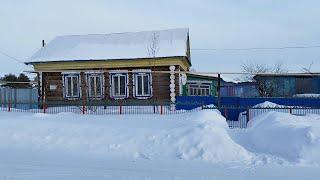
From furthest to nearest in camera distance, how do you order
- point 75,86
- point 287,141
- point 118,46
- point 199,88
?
point 199,88 < point 118,46 < point 75,86 < point 287,141

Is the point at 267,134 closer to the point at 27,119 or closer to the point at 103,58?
the point at 27,119

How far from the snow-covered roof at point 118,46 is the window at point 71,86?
1.14 metres

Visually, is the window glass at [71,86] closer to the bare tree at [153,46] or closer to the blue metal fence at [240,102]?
the bare tree at [153,46]

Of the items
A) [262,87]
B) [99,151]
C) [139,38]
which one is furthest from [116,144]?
[262,87]

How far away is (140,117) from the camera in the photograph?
17.3 meters

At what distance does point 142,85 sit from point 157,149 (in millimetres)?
14843

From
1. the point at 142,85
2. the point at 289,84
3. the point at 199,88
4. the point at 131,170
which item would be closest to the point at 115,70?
the point at 142,85

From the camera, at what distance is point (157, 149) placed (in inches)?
481

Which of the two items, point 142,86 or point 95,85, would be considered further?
point 95,85

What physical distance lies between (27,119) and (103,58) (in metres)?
11.3

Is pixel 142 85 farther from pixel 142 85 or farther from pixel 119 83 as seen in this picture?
pixel 119 83

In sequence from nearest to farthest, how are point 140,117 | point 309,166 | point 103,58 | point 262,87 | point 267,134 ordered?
point 309,166 < point 267,134 < point 140,117 < point 103,58 < point 262,87

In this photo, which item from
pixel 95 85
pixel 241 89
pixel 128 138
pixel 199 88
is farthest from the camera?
pixel 241 89

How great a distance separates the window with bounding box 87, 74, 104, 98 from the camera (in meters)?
27.2
